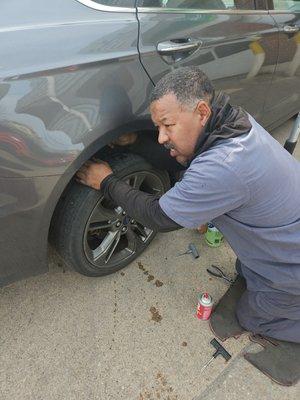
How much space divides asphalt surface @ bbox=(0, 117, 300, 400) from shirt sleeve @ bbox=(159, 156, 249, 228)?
704mm

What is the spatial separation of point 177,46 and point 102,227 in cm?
94

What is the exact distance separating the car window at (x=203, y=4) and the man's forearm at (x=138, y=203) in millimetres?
770

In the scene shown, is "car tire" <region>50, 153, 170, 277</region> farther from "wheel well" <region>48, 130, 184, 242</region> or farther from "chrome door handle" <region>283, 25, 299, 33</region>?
"chrome door handle" <region>283, 25, 299, 33</region>

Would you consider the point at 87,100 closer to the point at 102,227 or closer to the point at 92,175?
the point at 92,175

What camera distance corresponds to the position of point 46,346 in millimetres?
1812

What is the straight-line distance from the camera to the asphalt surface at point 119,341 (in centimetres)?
169

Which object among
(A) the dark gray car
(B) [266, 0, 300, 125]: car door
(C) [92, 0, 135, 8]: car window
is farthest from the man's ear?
(B) [266, 0, 300, 125]: car door

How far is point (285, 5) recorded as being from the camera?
2.65 metres

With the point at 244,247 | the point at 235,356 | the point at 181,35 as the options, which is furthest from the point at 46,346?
the point at 181,35

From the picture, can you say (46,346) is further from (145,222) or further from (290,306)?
(290,306)

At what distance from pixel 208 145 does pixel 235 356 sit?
1.08m

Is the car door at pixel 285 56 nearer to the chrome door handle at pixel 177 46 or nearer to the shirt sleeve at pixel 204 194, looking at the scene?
the chrome door handle at pixel 177 46

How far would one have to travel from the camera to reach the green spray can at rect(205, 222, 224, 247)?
242cm

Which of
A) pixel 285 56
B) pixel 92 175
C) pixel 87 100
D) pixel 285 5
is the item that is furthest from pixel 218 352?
pixel 285 5
